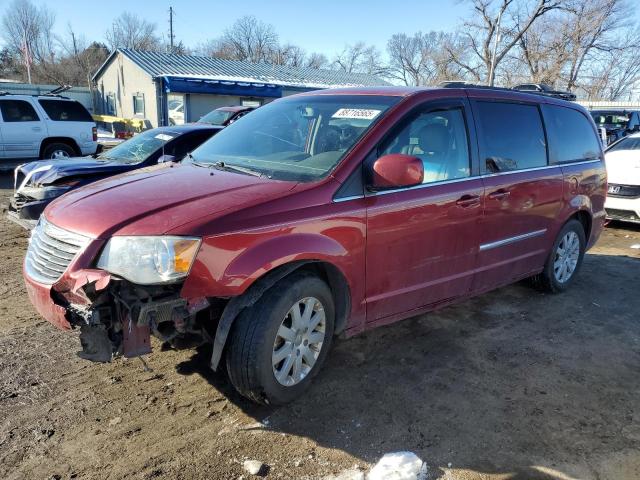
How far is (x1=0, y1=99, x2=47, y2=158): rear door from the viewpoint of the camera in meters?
12.3

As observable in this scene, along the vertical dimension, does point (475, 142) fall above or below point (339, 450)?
above

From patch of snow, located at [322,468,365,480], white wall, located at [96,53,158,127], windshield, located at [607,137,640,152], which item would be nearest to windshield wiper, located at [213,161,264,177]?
patch of snow, located at [322,468,365,480]

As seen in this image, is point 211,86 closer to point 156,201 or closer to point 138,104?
point 138,104

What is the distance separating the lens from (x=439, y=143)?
12.3 feet

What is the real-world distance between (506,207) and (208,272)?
2.62m

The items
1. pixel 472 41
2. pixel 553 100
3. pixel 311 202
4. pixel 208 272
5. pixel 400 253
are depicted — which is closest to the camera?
pixel 208 272

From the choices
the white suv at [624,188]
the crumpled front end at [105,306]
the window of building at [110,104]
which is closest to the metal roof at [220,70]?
the window of building at [110,104]

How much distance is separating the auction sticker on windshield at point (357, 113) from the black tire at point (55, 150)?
1134 cm

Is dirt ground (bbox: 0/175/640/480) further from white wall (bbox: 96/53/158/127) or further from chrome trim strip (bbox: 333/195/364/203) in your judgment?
white wall (bbox: 96/53/158/127)

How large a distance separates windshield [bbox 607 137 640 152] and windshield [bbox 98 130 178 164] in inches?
308

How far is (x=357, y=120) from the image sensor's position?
3.48m

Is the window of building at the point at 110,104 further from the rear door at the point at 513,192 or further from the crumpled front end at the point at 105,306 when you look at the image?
the crumpled front end at the point at 105,306

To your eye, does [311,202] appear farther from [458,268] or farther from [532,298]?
[532,298]

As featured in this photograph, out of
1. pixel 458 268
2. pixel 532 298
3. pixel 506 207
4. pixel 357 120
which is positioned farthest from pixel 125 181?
pixel 532 298
